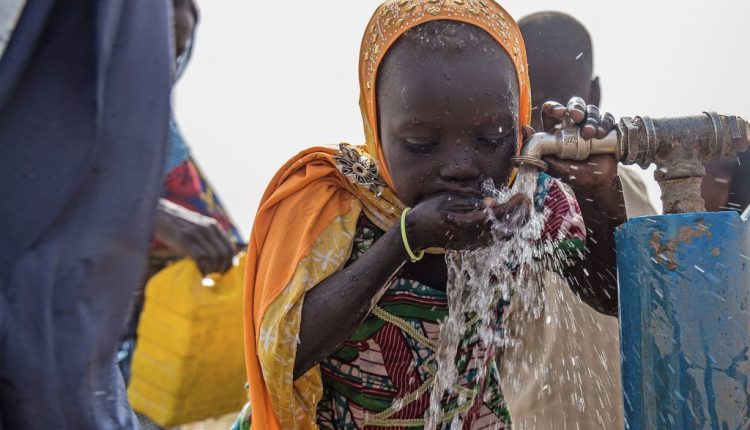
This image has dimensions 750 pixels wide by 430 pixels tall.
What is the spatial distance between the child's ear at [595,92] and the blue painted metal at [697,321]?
273 centimetres

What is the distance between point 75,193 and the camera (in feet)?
4.92

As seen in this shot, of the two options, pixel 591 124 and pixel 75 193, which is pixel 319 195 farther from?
pixel 75 193

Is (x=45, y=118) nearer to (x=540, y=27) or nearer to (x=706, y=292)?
(x=706, y=292)

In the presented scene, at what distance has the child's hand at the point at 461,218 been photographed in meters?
2.30

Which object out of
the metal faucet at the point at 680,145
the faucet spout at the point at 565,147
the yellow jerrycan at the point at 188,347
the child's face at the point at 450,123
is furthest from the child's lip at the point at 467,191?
the yellow jerrycan at the point at 188,347

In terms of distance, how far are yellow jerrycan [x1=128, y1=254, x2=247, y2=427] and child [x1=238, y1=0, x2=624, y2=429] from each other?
6.77 feet

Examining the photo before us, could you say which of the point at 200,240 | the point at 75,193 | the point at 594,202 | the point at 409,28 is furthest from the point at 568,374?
the point at 75,193

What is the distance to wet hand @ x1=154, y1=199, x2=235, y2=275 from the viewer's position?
186 inches

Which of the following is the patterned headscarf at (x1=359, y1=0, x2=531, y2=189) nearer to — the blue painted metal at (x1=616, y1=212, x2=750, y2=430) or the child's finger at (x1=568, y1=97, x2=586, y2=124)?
the child's finger at (x1=568, y1=97, x2=586, y2=124)

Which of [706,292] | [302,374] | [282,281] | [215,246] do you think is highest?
[706,292]

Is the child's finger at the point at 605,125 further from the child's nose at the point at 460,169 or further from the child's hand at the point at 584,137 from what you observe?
the child's nose at the point at 460,169

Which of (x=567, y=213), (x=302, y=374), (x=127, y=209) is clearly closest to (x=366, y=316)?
(x=302, y=374)

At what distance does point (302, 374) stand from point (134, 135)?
1.17m

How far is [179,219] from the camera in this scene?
15.8 ft
